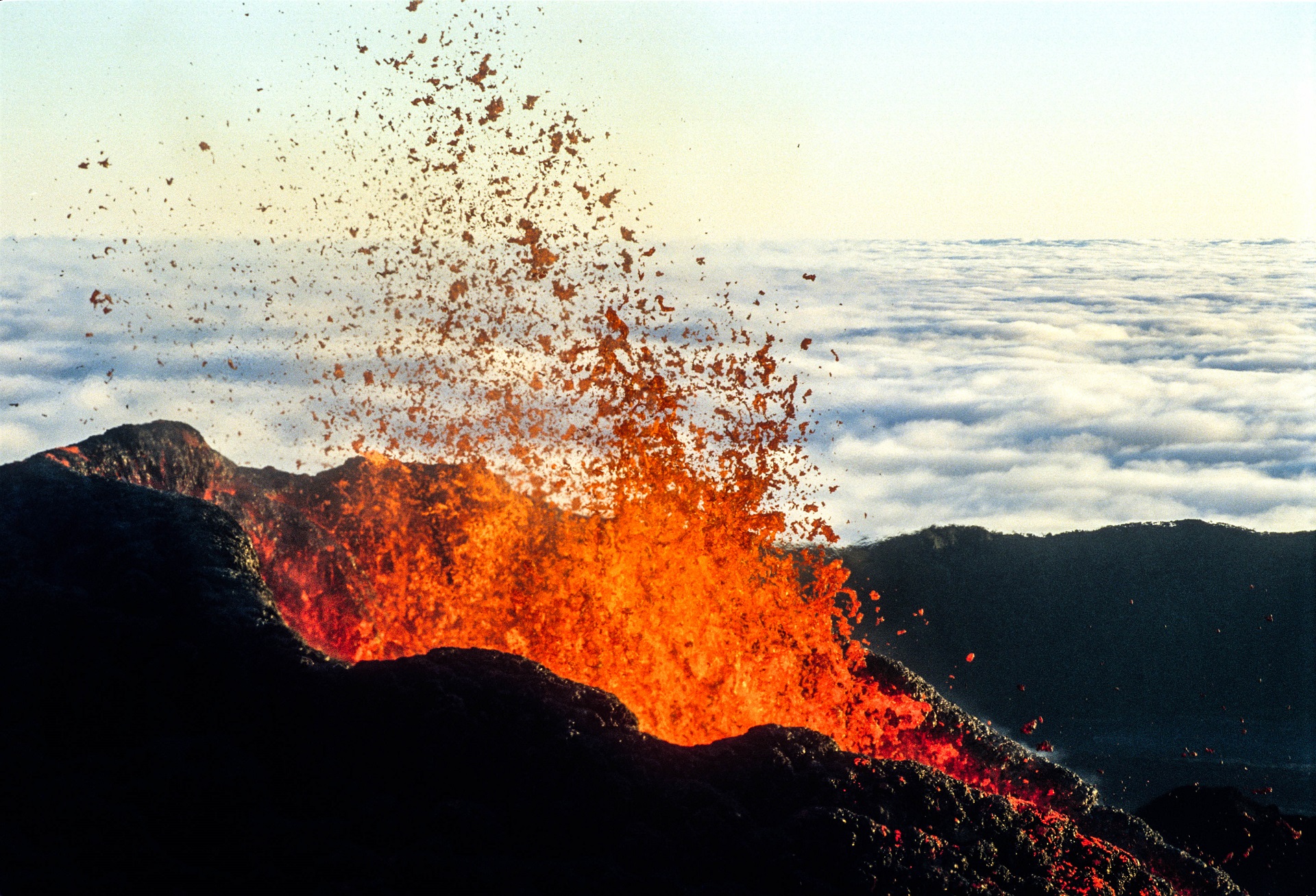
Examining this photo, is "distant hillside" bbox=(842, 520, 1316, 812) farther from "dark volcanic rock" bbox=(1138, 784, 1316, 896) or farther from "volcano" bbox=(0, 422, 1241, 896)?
"volcano" bbox=(0, 422, 1241, 896)

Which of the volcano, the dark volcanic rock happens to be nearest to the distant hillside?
the dark volcanic rock

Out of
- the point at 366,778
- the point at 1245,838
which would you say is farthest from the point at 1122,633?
the point at 366,778

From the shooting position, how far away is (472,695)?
768cm

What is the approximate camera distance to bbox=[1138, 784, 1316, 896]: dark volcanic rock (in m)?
14.7

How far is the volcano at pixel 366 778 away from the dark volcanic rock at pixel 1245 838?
8.53 meters

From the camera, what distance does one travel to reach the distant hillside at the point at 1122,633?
27.3 m

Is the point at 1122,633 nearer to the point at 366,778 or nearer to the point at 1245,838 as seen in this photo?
the point at 1245,838

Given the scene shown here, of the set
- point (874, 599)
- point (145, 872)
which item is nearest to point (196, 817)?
point (145, 872)

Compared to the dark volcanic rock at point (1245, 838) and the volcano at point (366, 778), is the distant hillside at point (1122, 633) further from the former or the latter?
the volcano at point (366, 778)

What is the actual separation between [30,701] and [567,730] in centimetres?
402

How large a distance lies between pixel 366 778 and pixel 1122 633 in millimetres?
27636

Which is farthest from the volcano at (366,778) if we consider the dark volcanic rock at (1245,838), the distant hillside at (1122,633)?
the distant hillside at (1122,633)

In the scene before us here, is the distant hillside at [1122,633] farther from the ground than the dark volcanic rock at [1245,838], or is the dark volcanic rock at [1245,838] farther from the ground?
the distant hillside at [1122,633]

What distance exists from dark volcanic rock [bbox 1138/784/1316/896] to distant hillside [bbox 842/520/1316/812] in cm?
927
